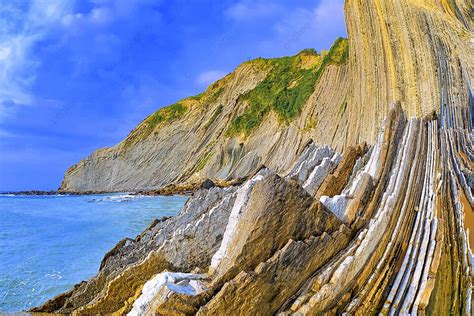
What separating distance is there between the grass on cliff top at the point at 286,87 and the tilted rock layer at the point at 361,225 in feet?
65.6

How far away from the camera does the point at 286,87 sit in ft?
174

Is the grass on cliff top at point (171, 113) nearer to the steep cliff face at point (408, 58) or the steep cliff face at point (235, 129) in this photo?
the steep cliff face at point (235, 129)

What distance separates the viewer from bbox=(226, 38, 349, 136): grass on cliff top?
44906mm

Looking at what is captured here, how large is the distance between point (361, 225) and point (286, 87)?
47.7 m

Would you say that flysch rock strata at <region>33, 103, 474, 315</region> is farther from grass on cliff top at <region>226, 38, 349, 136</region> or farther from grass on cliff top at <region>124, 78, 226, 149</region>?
grass on cliff top at <region>124, 78, 226, 149</region>

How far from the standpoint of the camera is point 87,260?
1209cm

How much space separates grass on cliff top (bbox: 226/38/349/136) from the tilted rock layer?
19993 mm

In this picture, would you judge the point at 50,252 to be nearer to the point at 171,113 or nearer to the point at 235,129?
the point at 235,129

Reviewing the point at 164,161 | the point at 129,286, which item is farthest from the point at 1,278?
the point at 164,161

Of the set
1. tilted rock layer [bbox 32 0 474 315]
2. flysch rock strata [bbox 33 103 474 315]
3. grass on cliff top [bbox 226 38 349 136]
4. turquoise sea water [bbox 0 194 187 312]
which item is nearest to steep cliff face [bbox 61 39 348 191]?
grass on cliff top [bbox 226 38 349 136]

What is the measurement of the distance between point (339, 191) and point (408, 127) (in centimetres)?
596

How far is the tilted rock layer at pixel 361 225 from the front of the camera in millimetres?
4805

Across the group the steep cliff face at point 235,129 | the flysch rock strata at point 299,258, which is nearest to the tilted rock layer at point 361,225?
the flysch rock strata at point 299,258

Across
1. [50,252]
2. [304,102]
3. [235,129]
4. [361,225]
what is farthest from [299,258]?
[235,129]
